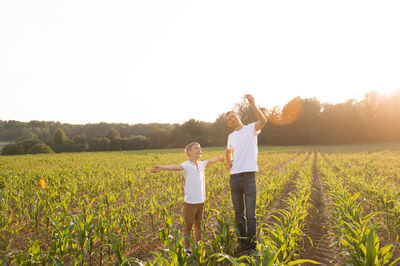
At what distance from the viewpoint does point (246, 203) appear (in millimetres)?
3662

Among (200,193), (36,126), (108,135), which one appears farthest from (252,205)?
(36,126)

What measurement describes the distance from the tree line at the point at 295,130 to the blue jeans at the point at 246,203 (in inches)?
2222

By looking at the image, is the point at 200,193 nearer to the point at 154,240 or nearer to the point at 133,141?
the point at 154,240

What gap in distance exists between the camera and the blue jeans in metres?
3.61

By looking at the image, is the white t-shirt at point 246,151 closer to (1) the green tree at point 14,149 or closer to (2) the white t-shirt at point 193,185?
(2) the white t-shirt at point 193,185

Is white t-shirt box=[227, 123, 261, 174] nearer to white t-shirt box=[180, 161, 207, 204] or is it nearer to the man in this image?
the man

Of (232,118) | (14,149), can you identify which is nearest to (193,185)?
(232,118)

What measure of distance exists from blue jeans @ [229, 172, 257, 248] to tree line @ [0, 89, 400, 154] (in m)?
56.4

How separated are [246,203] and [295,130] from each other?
208 ft

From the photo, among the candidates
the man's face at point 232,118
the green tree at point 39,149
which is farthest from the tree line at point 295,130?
the man's face at point 232,118

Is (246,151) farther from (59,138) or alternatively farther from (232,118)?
(59,138)

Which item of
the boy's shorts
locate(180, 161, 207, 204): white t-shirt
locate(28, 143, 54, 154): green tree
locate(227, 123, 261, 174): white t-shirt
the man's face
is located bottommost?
locate(28, 143, 54, 154): green tree

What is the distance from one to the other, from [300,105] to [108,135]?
63028mm

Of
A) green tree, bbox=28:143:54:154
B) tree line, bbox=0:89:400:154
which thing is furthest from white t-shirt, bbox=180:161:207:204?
green tree, bbox=28:143:54:154
